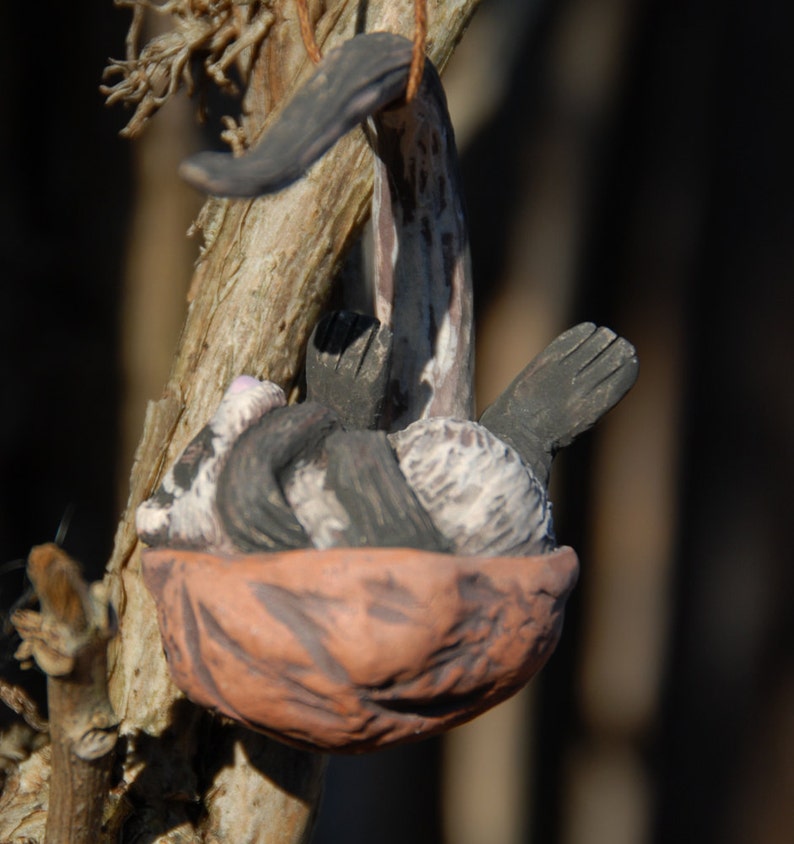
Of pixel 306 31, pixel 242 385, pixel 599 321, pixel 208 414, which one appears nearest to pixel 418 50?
pixel 306 31

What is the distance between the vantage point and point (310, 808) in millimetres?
706

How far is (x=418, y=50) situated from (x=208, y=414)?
304 mm

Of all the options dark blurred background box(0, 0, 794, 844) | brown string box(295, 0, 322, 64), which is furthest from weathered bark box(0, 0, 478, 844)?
dark blurred background box(0, 0, 794, 844)

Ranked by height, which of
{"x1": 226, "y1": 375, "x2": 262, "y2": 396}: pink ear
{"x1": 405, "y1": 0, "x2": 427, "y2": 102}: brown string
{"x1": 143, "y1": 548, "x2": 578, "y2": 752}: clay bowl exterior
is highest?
{"x1": 405, "y1": 0, "x2": 427, "y2": 102}: brown string

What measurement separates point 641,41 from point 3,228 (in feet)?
2.29

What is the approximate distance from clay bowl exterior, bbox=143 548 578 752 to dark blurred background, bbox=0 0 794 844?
1.89 ft

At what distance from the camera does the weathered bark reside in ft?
2.20

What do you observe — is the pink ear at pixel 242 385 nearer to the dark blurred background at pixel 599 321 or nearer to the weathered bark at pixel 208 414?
the weathered bark at pixel 208 414

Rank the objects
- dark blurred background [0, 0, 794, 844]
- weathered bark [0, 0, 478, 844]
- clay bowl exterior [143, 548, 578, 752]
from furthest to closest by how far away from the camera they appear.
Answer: dark blurred background [0, 0, 794, 844] < weathered bark [0, 0, 478, 844] < clay bowl exterior [143, 548, 578, 752]

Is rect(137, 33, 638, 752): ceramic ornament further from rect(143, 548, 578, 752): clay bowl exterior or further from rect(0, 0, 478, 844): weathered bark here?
rect(0, 0, 478, 844): weathered bark

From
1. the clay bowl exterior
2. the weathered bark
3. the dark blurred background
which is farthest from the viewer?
the dark blurred background

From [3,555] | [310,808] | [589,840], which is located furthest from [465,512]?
[589,840]

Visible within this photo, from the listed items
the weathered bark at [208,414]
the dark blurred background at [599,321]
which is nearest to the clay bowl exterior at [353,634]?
the weathered bark at [208,414]

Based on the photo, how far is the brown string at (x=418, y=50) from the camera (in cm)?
49
